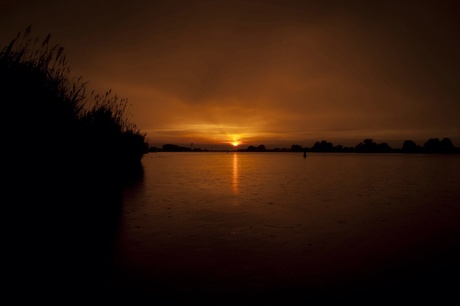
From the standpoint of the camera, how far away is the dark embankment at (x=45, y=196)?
202 inches

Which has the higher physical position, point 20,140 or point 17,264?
point 20,140

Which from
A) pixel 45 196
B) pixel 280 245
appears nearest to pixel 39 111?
pixel 45 196

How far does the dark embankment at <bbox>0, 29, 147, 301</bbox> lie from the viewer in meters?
5.12

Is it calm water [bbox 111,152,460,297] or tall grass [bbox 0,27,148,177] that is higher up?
tall grass [bbox 0,27,148,177]

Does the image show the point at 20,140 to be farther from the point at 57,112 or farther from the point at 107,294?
the point at 107,294

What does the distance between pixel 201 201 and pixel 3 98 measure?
8477mm

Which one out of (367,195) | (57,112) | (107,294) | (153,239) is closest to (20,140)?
(57,112)

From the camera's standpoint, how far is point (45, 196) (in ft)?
28.5

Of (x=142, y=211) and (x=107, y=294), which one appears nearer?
(x=107, y=294)

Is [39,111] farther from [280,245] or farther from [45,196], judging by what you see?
[280,245]

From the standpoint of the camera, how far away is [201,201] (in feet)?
44.2

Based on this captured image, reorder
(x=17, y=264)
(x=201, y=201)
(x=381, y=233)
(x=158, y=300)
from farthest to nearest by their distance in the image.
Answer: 1. (x=201, y=201)
2. (x=381, y=233)
3. (x=17, y=264)
4. (x=158, y=300)

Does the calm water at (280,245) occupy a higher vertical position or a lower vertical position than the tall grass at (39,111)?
lower

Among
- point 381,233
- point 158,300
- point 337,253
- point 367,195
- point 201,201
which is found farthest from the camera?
point 367,195
